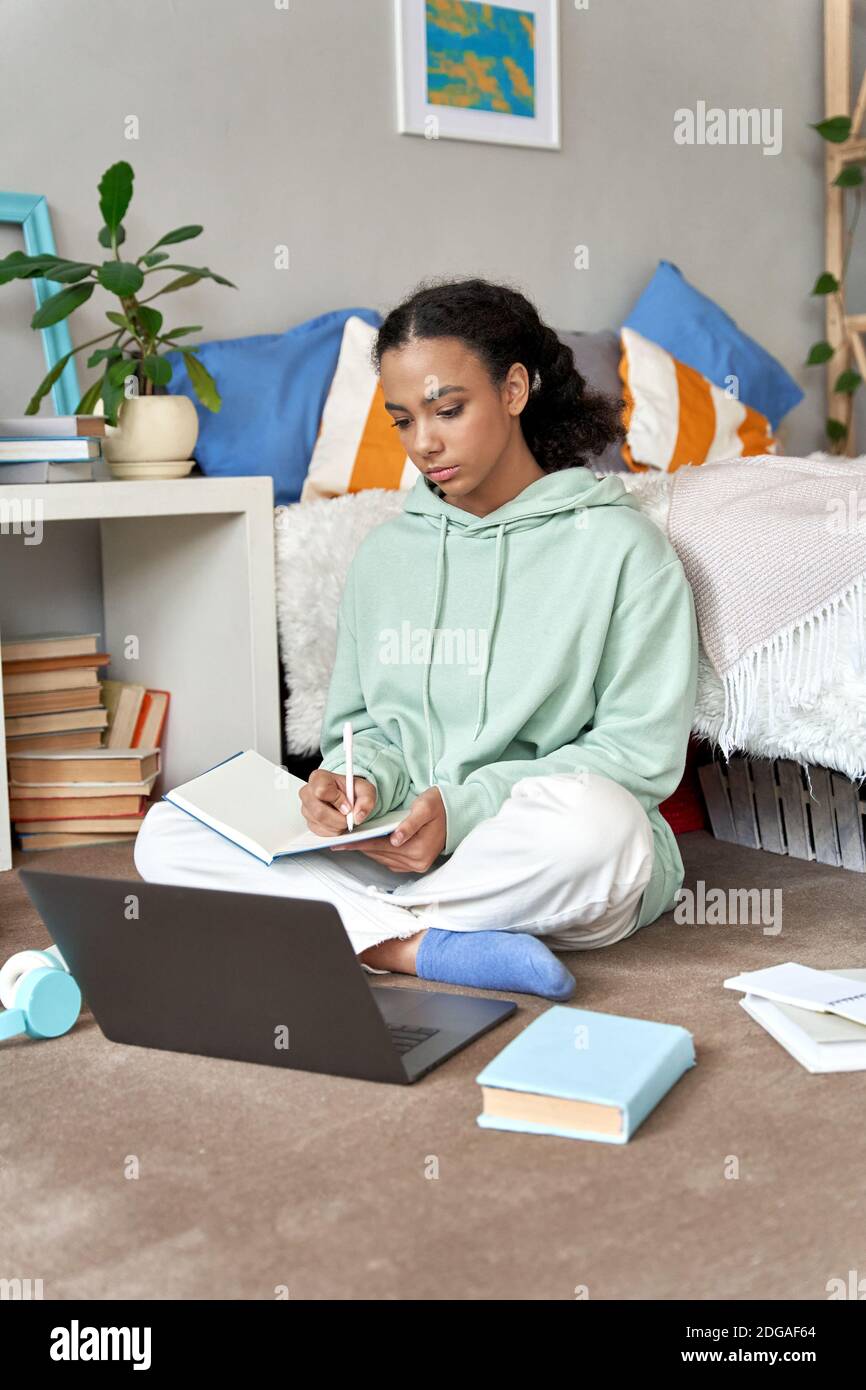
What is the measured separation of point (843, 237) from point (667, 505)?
6.33 feet

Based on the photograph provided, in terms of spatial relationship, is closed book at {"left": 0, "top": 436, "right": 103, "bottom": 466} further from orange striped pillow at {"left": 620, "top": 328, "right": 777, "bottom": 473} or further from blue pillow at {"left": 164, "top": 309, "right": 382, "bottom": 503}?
orange striped pillow at {"left": 620, "top": 328, "right": 777, "bottom": 473}

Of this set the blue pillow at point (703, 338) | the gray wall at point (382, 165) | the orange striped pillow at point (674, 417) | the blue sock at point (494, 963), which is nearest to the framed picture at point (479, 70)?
the gray wall at point (382, 165)

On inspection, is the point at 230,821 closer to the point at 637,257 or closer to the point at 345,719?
the point at 345,719

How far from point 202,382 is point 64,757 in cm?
58

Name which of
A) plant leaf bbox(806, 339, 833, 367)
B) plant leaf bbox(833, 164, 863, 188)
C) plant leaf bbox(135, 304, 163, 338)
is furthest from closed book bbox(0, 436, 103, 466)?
plant leaf bbox(833, 164, 863, 188)

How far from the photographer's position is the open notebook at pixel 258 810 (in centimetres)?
144

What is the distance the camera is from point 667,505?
5.90 feet

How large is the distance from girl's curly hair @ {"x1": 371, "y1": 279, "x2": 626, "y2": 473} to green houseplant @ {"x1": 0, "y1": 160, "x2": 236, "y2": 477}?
1.50ft

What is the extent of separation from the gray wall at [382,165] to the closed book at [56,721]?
0.50 metres

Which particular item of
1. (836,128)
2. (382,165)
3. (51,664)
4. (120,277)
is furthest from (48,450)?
(836,128)

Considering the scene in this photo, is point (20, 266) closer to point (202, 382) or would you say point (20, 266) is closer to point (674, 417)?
point (202, 382)

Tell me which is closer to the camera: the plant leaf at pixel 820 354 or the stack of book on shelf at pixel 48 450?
the stack of book on shelf at pixel 48 450

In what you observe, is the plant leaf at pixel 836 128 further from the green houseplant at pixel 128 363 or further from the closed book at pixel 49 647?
the closed book at pixel 49 647

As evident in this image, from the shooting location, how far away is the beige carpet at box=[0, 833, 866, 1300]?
2.94ft
